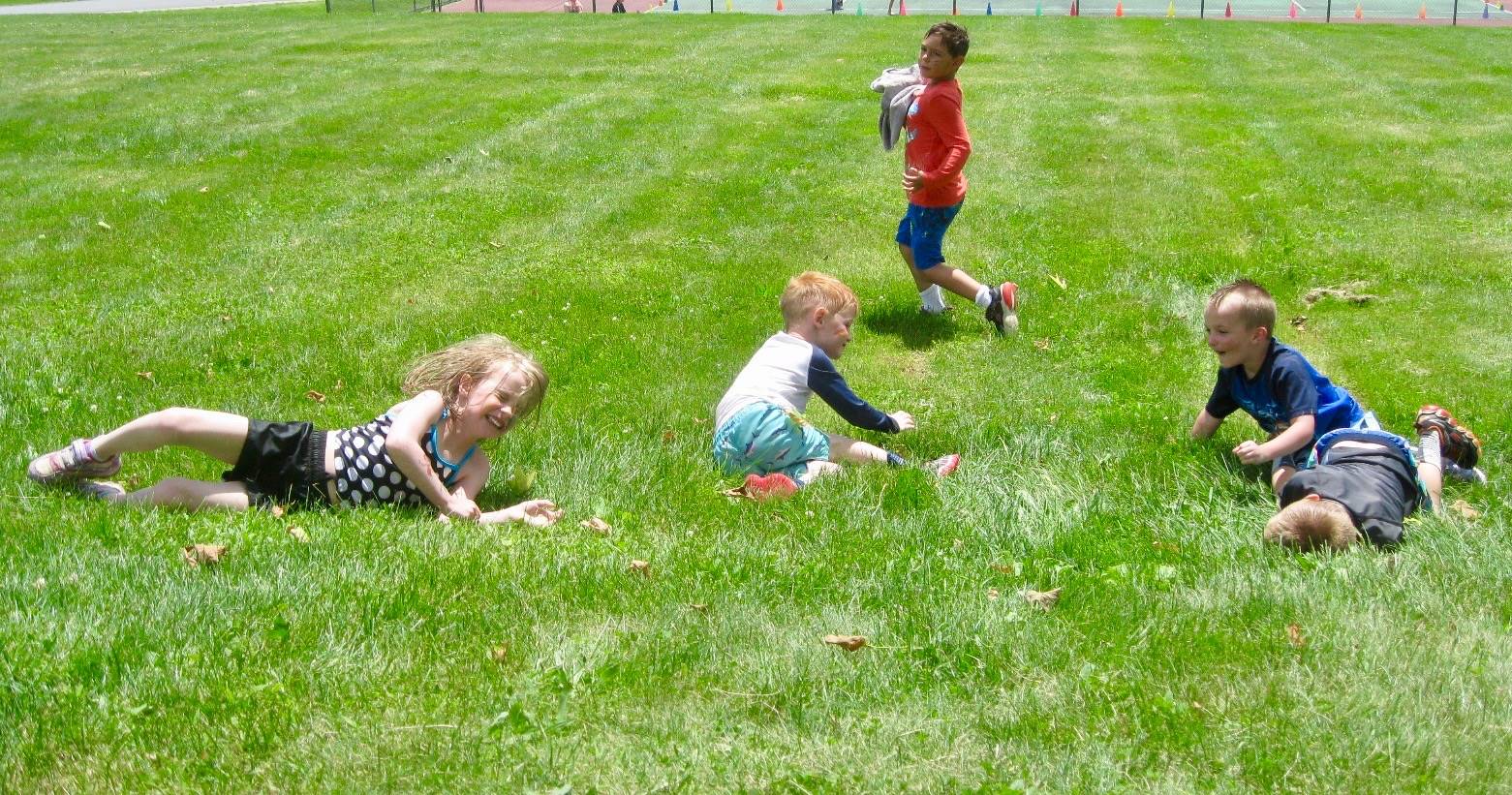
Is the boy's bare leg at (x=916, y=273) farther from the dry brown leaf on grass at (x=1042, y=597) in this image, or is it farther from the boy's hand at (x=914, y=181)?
the dry brown leaf on grass at (x=1042, y=597)

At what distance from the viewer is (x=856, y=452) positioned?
6.19 m

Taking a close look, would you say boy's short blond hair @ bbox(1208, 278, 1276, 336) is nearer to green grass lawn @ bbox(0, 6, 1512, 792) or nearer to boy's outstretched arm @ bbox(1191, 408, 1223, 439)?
boy's outstretched arm @ bbox(1191, 408, 1223, 439)

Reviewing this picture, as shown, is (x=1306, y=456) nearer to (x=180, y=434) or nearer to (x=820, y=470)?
(x=820, y=470)

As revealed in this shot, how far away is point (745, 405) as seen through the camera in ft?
19.8

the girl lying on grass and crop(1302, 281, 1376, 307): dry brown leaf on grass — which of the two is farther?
crop(1302, 281, 1376, 307): dry brown leaf on grass

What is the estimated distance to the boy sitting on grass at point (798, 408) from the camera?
596cm

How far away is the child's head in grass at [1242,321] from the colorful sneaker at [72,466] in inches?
188

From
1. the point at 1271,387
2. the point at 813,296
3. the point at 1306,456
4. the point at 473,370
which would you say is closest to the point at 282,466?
the point at 473,370

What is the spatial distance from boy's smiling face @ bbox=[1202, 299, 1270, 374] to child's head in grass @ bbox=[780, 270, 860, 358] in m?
1.70

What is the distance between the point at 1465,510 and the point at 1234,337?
1.20 m

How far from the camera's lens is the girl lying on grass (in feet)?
17.0

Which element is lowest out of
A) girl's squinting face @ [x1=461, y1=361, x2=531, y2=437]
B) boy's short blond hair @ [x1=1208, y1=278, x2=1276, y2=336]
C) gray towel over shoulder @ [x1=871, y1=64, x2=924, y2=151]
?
girl's squinting face @ [x1=461, y1=361, x2=531, y2=437]

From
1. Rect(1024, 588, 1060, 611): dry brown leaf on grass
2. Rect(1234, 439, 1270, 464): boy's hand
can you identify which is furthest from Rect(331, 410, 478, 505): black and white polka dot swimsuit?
Rect(1234, 439, 1270, 464): boy's hand

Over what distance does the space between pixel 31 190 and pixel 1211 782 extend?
1219 centimetres
